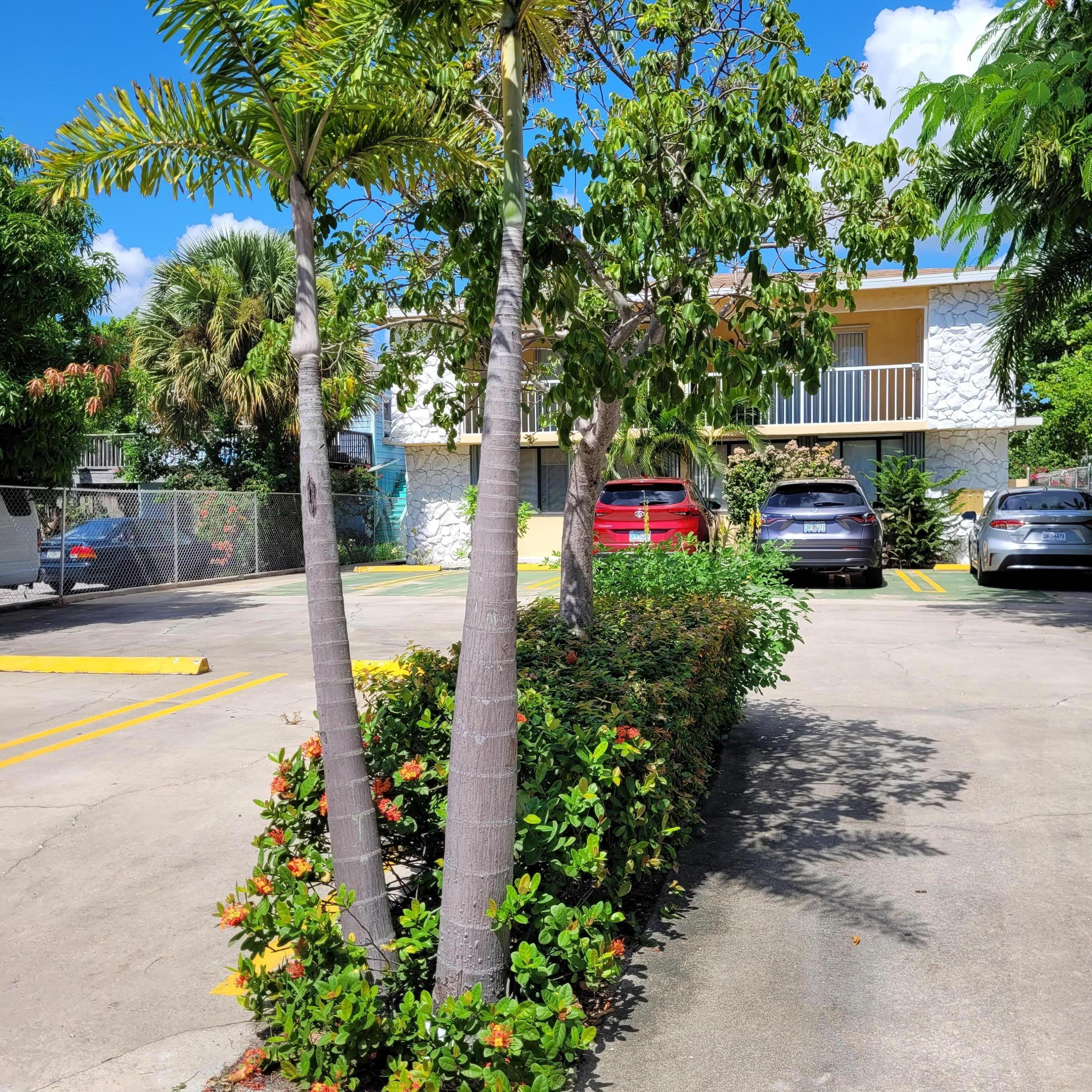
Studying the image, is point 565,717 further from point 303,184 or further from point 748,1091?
point 303,184

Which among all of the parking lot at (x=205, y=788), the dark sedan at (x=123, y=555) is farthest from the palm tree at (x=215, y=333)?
the parking lot at (x=205, y=788)

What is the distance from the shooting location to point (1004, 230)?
13211mm

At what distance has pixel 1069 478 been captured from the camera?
44938 mm

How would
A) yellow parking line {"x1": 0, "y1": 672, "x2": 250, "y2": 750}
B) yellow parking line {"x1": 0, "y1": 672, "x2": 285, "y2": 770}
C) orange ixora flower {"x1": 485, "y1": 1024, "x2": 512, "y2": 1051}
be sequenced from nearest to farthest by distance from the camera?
orange ixora flower {"x1": 485, "y1": 1024, "x2": 512, "y2": 1051}
yellow parking line {"x1": 0, "y1": 672, "x2": 285, "y2": 770}
yellow parking line {"x1": 0, "y1": 672, "x2": 250, "y2": 750}

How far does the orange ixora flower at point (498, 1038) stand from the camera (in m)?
2.63

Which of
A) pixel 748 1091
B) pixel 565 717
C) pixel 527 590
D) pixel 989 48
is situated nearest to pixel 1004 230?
pixel 989 48

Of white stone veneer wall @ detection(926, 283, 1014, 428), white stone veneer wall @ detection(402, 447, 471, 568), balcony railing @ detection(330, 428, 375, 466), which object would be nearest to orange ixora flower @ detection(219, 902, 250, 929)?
white stone veneer wall @ detection(926, 283, 1014, 428)

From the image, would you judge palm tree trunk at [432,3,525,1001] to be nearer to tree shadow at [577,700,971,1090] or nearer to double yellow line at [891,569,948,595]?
tree shadow at [577,700,971,1090]

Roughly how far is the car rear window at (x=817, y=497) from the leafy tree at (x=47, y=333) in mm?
10116

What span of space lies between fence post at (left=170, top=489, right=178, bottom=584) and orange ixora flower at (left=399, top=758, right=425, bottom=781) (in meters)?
18.4

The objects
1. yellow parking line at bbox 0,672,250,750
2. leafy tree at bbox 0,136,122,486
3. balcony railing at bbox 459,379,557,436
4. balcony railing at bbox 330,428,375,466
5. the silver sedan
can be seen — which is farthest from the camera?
balcony railing at bbox 330,428,375,466

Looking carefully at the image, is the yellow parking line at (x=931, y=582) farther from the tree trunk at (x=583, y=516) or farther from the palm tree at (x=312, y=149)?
the palm tree at (x=312, y=149)

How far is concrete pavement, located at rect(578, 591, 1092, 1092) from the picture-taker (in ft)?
10.3

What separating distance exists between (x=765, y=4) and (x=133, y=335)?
2119 cm
